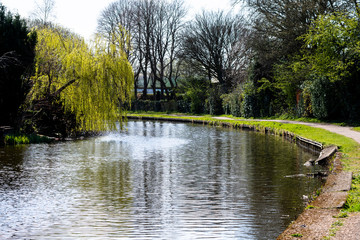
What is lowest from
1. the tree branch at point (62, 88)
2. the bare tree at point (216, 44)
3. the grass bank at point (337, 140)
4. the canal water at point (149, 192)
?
the canal water at point (149, 192)

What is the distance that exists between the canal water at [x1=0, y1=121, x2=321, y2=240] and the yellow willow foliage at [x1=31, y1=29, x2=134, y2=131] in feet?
10.1

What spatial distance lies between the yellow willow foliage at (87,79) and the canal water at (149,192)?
309 cm

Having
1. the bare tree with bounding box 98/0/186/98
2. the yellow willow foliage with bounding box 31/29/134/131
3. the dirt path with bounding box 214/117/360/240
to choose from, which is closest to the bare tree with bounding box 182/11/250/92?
the bare tree with bounding box 98/0/186/98

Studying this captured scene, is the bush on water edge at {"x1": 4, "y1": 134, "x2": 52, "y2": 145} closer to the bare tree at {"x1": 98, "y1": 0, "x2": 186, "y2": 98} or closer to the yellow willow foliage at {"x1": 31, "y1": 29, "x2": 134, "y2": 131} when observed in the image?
the yellow willow foliage at {"x1": 31, "y1": 29, "x2": 134, "y2": 131}

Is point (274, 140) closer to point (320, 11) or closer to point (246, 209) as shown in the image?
point (320, 11)

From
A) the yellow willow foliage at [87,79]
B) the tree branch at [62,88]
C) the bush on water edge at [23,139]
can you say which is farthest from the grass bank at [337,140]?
the bush on water edge at [23,139]

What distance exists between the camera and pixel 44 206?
24.1 ft

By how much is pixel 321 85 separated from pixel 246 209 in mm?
17561

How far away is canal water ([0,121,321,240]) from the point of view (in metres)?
6.01

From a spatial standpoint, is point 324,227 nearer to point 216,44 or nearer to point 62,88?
point 62,88

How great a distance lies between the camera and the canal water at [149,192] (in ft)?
19.7

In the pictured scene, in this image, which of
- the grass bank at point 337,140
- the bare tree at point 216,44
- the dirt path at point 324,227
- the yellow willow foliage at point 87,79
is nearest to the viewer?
the dirt path at point 324,227

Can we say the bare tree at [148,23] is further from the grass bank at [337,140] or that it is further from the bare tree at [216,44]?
the grass bank at [337,140]

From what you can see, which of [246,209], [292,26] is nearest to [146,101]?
[292,26]
